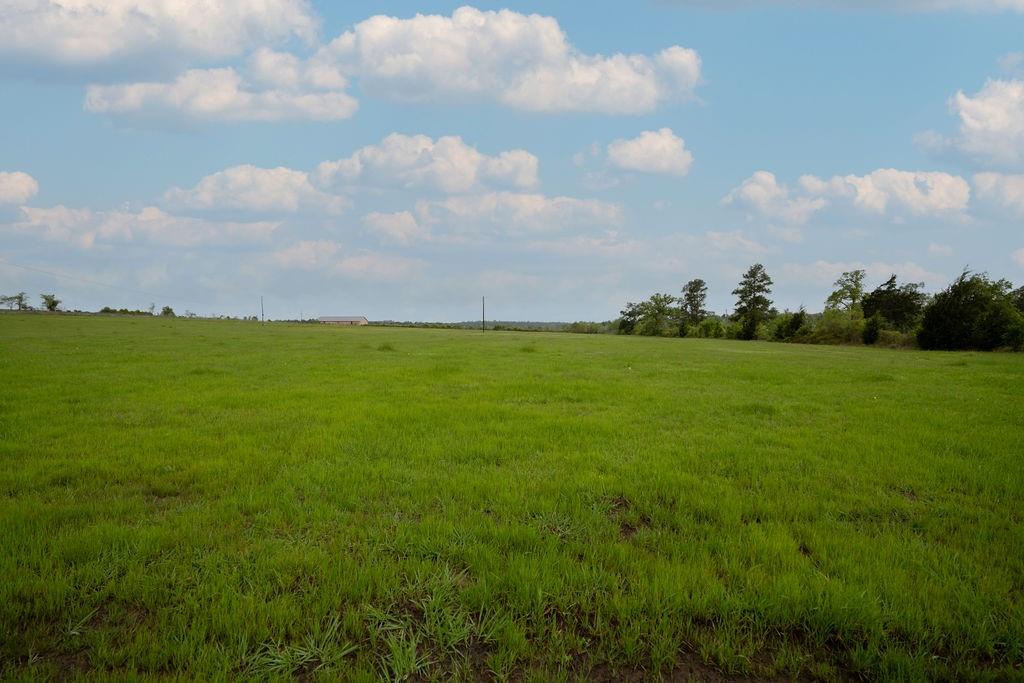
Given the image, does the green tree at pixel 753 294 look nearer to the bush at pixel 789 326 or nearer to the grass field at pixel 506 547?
the bush at pixel 789 326

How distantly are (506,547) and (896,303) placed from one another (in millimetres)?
75051

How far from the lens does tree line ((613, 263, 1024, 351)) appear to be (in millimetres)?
37500

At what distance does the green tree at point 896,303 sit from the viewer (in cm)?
6022

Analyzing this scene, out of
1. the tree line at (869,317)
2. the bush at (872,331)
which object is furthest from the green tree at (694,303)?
the bush at (872,331)

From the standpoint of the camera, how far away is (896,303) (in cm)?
6144

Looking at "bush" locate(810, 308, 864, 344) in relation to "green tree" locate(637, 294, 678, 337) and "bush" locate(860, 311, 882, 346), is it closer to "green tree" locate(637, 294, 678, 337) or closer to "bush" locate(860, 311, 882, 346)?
"bush" locate(860, 311, 882, 346)

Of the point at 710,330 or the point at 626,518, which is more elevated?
the point at 710,330

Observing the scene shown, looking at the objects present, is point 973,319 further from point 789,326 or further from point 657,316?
point 657,316

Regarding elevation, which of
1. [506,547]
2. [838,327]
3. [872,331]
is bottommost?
[506,547]

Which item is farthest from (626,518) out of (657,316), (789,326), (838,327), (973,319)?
(657,316)

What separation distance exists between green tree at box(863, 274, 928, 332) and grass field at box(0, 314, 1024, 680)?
64.4 metres


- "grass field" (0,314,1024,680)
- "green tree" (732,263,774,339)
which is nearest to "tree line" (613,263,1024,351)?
"green tree" (732,263,774,339)

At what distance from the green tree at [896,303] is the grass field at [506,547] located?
211 ft

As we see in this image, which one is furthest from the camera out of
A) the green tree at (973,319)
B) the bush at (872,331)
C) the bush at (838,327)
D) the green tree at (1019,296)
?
the green tree at (1019,296)
